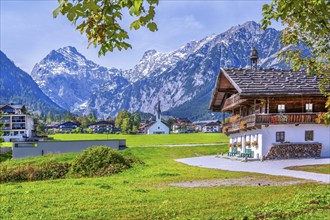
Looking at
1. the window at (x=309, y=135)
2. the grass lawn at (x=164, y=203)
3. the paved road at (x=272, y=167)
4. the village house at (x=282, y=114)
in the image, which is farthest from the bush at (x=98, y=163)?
the window at (x=309, y=135)

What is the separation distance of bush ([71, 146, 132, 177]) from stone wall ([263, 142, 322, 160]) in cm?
1577

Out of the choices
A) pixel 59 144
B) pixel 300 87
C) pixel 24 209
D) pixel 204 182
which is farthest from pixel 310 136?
pixel 24 209

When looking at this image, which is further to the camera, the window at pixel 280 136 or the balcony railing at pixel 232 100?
the balcony railing at pixel 232 100

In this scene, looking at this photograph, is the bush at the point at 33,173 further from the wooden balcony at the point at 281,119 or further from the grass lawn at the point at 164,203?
the wooden balcony at the point at 281,119

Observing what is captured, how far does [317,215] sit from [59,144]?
4600 centimetres

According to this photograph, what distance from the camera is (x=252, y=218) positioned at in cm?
1024

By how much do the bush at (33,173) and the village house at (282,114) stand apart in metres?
19.1

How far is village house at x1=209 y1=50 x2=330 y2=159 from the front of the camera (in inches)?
1558

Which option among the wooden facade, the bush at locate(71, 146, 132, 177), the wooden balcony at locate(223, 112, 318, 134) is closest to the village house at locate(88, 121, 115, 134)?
the wooden facade

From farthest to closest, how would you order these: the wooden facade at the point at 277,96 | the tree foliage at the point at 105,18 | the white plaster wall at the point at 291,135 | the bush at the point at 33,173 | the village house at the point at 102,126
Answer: the village house at the point at 102,126, the white plaster wall at the point at 291,135, the wooden facade at the point at 277,96, the bush at the point at 33,173, the tree foliage at the point at 105,18

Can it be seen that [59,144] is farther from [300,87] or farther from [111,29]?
[111,29]

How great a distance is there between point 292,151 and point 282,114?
3.59 m

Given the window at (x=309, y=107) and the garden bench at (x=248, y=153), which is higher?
the window at (x=309, y=107)

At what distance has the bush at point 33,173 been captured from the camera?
2494cm
